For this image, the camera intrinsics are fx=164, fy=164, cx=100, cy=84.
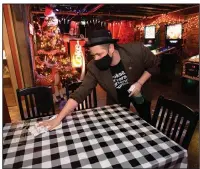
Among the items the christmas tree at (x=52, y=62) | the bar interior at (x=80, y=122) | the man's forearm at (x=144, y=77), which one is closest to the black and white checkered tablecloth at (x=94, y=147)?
the bar interior at (x=80, y=122)

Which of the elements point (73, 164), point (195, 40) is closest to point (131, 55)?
point (73, 164)

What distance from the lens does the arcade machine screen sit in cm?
662

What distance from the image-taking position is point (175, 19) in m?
6.93

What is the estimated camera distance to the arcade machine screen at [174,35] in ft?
21.7

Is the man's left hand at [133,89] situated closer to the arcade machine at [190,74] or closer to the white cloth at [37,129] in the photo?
the white cloth at [37,129]

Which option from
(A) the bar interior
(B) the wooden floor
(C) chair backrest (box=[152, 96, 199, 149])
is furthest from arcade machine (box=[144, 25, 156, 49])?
(C) chair backrest (box=[152, 96, 199, 149])

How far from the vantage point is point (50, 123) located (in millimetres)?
1520

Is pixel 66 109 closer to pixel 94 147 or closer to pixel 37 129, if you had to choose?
pixel 37 129

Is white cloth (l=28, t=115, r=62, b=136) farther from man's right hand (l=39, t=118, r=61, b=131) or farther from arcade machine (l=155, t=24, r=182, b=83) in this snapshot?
arcade machine (l=155, t=24, r=182, b=83)

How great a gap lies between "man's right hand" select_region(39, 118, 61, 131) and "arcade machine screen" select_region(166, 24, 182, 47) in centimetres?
666

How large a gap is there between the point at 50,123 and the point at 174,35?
6848 millimetres

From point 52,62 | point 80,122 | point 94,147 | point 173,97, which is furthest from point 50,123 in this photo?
point 173,97

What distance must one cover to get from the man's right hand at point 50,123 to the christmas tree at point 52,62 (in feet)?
9.35

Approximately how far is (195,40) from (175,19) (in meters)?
1.37
